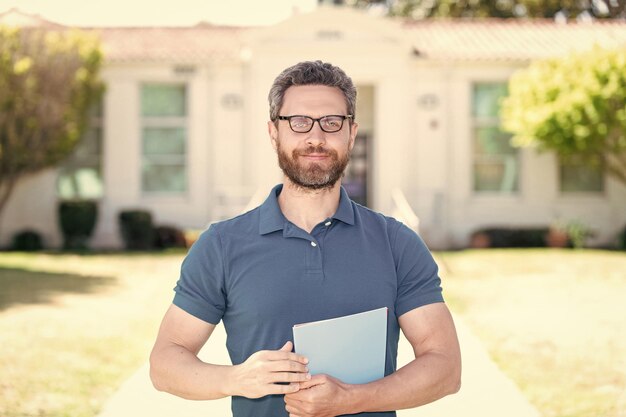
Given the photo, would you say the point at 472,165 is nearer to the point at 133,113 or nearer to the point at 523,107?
the point at 523,107

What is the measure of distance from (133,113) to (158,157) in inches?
42.8

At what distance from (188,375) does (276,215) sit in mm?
533

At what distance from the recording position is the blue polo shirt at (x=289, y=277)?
2.21 metres

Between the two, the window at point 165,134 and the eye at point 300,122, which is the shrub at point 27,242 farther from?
the eye at point 300,122

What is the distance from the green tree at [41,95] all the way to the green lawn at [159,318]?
2557mm

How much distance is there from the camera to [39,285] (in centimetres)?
1050

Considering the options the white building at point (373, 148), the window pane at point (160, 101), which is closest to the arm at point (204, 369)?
the white building at point (373, 148)

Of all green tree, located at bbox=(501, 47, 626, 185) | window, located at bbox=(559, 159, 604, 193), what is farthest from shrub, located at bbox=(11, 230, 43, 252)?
window, located at bbox=(559, 159, 604, 193)

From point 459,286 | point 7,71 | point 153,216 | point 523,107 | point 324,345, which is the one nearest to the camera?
point 324,345

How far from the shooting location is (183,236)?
53.8 feet

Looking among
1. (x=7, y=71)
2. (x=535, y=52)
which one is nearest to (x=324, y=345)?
(x=7, y=71)

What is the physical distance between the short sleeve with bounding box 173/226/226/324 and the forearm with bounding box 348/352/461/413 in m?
0.47

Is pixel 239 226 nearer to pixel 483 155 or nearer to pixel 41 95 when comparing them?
pixel 41 95

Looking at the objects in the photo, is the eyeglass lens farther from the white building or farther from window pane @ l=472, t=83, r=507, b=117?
window pane @ l=472, t=83, r=507, b=117
